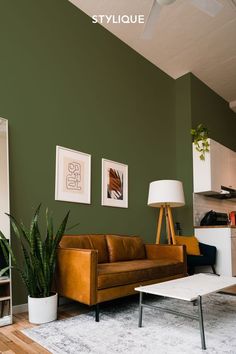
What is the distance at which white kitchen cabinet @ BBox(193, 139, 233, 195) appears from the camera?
5.11 m

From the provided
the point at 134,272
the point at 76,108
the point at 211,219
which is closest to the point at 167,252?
the point at 134,272

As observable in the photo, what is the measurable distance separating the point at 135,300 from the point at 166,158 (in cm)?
266

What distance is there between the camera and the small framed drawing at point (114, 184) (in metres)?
3.97

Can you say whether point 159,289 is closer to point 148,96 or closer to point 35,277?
point 35,277

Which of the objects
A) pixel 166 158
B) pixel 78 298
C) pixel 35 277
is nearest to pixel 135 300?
pixel 78 298

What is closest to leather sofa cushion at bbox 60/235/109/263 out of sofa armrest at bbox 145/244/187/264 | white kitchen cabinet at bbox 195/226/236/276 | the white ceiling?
sofa armrest at bbox 145/244/187/264

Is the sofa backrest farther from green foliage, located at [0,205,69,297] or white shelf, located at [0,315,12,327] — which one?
white shelf, located at [0,315,12,327]

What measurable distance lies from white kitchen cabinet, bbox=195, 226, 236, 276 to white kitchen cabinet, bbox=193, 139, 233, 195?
72cm

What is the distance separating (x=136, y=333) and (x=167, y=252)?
1621mm

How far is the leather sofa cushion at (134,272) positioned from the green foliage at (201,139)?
2308mm

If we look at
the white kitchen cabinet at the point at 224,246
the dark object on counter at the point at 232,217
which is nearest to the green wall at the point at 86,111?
the white kitchen cabinet at the point at 224,246

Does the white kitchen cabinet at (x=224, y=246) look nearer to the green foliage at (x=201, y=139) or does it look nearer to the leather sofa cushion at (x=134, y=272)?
the green foliage at (x=201, y=139)

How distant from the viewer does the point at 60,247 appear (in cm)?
295

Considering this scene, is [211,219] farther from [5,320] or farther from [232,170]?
[5,320]
